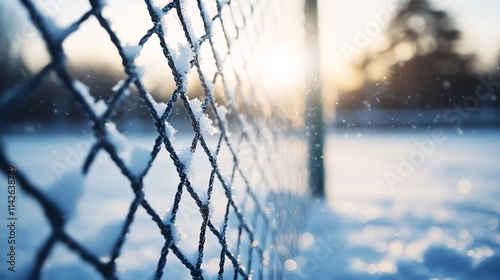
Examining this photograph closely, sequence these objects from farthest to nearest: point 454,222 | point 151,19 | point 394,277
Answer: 1. point 454,222
2. point 394,277
3. point 151,19

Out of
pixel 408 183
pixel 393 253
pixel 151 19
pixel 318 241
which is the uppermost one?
pixel 408 183

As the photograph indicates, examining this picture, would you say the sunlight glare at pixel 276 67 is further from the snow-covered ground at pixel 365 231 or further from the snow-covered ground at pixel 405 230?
the snow-covered ground at pixel 405 230

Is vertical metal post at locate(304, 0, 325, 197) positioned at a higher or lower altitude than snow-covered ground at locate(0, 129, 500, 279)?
higher

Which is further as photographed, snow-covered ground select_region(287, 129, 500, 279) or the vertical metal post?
the vertical metal post

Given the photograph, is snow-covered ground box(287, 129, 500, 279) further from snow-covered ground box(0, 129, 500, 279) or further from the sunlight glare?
the sunlight glare

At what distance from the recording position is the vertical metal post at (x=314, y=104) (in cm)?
332

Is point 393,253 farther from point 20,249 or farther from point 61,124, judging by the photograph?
point 61,124

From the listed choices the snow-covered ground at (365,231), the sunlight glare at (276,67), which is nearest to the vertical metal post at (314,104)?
the snow-covered ground at (365,231)

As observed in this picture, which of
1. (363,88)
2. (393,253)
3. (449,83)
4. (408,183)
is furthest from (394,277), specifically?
(449,83)

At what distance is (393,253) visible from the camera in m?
2.14

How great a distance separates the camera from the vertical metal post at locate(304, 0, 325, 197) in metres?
3.32

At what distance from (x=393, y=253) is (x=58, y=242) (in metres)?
2.20

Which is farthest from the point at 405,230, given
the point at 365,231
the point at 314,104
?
the point at 314,104

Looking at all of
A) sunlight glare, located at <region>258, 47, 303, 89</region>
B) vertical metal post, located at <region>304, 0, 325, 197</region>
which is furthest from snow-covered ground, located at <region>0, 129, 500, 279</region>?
sunlight glare, located at <region>258, 47, 303, 89</region>
